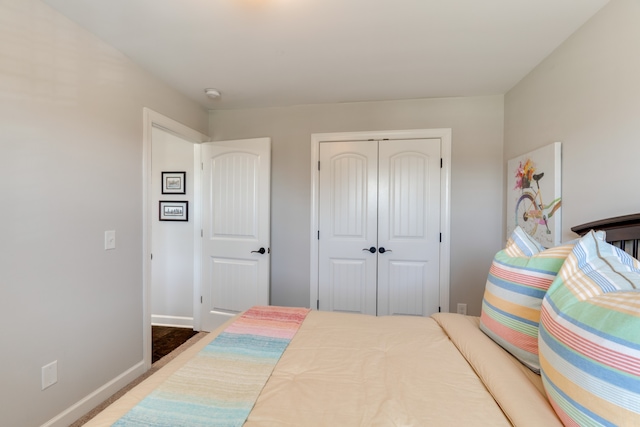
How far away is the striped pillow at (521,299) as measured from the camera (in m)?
1.02

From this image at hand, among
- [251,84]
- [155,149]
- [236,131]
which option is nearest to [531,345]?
[251,84]

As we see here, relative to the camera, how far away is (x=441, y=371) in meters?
1.04

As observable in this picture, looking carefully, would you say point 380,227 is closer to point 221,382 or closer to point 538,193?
point 538,193

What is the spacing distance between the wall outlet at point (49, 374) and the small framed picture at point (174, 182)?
190 centimetres

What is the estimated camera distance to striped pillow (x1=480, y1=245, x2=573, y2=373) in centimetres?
102

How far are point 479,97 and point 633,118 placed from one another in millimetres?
1494

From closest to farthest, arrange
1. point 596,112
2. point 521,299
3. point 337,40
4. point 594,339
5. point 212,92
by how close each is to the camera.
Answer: point 594,339, point 521,299, point 596,112, point 337,40, point 212,92

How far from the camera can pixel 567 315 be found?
0.77m

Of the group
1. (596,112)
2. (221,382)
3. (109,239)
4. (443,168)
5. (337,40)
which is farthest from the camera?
(443,168)

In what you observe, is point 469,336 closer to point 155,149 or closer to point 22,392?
point 22,392

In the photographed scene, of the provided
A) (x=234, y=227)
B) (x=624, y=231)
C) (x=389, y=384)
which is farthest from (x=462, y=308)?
(x=234, y=227)

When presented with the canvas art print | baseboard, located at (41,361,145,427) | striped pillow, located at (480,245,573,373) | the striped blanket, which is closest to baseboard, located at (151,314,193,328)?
baseboard, located at (41,361,145,427)

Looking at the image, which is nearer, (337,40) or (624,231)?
(624,231)

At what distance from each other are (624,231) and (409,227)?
5.22 ft
